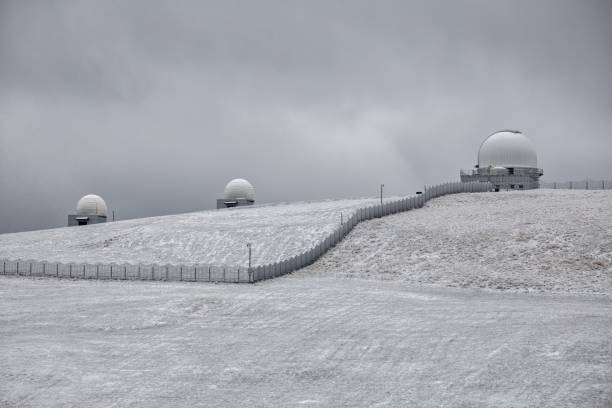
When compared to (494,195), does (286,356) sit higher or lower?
lower

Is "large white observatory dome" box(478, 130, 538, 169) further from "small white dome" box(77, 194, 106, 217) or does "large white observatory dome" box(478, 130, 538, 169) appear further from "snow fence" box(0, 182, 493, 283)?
"small white dome" box(77, 194, 106, 217)

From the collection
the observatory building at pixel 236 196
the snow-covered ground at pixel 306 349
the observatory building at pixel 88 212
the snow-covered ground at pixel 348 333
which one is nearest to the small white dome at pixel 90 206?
the observatory building at pixel 88 212

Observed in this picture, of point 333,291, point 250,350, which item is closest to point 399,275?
point 333,291

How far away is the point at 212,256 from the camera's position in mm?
63406

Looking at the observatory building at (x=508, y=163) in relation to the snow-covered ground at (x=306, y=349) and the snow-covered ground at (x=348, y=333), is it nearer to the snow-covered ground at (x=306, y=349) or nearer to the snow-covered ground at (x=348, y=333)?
the snow-covered ground at (x=348, y=333)

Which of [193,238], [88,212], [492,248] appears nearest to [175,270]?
[193,238]

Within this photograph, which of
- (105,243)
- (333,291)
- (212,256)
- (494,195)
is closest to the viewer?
(333,291)

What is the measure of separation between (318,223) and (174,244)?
15408 millimetres

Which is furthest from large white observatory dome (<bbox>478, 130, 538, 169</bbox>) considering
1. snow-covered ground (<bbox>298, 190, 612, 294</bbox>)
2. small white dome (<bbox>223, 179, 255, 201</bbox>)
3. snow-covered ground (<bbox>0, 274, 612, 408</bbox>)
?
snow-covered ground (<bbox>0, 274, 612, 408</bbox>)

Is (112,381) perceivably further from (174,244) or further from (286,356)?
(174,244)

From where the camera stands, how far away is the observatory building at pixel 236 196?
109 meters

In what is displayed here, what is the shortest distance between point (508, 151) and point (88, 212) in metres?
62.9

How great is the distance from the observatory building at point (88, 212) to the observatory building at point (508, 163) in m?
54.9

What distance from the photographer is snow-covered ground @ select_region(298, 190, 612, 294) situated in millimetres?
47969
